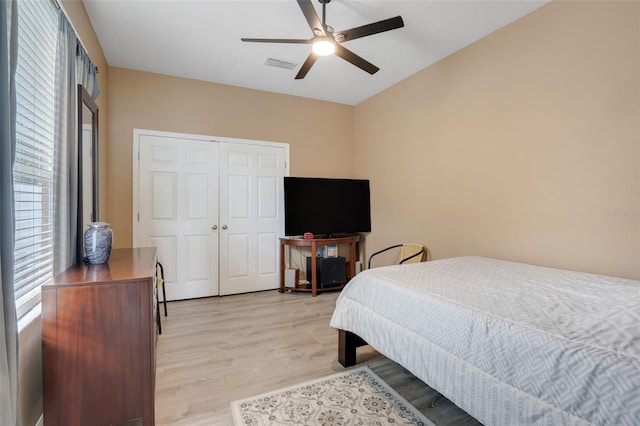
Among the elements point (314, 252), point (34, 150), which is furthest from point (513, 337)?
point (314, 252)

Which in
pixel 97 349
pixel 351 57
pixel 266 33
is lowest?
pixel 97 349

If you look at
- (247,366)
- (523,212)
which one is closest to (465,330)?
(247,366)

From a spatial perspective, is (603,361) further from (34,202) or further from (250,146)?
(250,146)

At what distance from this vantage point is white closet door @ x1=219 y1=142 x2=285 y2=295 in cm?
407

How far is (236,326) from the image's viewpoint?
9.89ft

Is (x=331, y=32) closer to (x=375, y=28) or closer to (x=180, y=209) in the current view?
(x=375, y=28)

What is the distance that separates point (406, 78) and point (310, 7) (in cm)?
224

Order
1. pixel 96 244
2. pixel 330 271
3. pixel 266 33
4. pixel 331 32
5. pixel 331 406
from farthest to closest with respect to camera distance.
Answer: pixel 330 271
pixel 266 33
pixel 331 32
pixel 96 244
pixel 331 406

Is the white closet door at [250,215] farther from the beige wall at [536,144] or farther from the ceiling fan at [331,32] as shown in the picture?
the ceiling fan at [331,32]

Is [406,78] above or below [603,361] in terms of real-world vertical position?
above

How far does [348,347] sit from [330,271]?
1978mm

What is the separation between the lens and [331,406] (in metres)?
1.78

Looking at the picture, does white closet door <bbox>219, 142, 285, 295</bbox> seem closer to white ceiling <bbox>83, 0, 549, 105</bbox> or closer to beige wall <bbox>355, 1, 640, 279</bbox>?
white ceiling <bbox>83, 0, 549, 105</bbox>

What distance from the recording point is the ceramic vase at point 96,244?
1.95 meters
